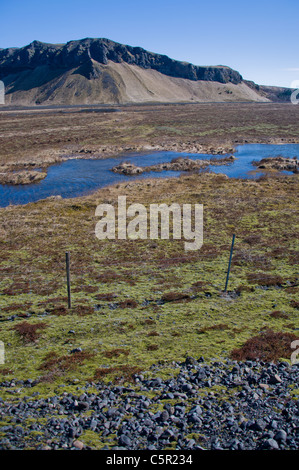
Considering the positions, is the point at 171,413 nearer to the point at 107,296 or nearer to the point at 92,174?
the point at 107,296

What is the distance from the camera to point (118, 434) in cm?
709

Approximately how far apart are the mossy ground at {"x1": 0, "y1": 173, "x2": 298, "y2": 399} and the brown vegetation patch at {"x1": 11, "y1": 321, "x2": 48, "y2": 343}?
0.15 meters

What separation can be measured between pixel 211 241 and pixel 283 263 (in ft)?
15.5

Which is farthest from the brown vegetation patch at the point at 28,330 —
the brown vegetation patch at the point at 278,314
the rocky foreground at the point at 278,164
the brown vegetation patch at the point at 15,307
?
the rocky foreground at the point at 278,164

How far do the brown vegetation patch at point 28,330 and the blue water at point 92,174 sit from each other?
2173 cm

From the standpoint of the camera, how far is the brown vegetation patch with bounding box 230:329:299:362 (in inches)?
388

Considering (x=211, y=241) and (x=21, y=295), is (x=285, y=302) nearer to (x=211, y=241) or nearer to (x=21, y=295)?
(x=211, y=241)

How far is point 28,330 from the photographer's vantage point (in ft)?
37.0

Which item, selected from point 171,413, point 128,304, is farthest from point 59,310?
point 171,413

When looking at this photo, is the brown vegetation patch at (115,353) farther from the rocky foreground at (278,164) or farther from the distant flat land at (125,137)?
the distant flat land at (125,137)

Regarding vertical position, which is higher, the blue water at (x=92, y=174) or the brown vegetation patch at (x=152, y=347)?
the blue water at (x=92, y=174)

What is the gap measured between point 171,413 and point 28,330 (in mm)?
6296

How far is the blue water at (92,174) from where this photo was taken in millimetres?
34125

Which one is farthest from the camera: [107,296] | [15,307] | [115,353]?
A: [107,296]
